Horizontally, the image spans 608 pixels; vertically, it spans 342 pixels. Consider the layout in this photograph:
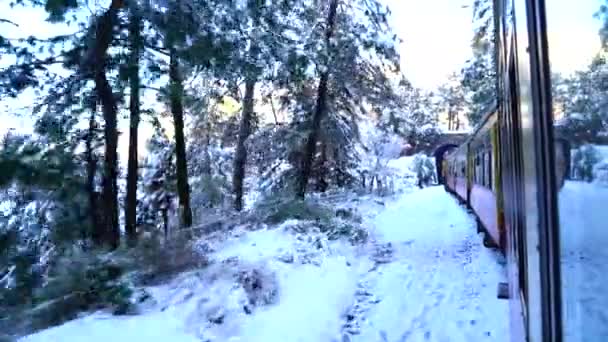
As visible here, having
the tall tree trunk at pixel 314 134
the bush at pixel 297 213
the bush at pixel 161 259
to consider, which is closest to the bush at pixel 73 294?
the bush at pixel 161 259

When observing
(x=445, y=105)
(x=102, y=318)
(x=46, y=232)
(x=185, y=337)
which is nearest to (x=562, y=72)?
(x=185, y=337)

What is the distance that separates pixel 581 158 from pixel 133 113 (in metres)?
9.64

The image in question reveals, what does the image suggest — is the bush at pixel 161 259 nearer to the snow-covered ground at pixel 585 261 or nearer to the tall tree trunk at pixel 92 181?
the tall tree trunk at pixel 92 181

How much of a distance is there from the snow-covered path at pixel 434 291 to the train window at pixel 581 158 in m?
4.61

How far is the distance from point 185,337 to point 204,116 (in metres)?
13.0

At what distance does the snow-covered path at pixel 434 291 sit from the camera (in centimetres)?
576

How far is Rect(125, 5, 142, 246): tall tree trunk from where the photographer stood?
8680mm

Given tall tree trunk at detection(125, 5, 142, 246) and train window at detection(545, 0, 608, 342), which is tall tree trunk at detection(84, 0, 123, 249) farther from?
train window at detection(545, 0, 608, 342)

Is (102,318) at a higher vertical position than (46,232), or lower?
lower

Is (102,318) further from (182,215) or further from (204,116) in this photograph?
(204,116)

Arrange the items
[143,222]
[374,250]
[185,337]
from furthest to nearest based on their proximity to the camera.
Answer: [143,222]
[374,250]
[185,337]

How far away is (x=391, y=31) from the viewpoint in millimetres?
18047

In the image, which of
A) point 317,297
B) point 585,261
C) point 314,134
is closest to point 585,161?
point 585,261

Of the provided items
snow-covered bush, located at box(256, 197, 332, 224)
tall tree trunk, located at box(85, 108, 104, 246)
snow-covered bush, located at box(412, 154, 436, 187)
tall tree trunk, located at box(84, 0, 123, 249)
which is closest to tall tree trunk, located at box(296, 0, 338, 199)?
snow-covered bush, located at box(256, 197, 332, 224)
